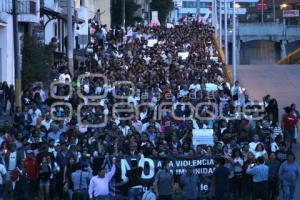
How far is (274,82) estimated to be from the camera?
4450 cm

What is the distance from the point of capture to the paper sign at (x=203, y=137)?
916 inches

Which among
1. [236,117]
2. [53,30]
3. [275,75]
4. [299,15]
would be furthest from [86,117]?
[299,15]

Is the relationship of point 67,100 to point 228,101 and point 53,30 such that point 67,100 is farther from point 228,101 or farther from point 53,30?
point 53,30

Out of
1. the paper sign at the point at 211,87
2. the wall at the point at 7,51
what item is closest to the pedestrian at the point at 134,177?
the paper sign at the point at 211,87

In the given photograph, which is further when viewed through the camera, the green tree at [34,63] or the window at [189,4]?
the window at [189,4]

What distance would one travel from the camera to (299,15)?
126562 mm

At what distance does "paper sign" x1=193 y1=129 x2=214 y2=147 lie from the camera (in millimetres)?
23266

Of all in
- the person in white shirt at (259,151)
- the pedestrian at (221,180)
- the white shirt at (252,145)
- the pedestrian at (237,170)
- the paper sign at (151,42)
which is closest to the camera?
the pedestrian at (221,180)

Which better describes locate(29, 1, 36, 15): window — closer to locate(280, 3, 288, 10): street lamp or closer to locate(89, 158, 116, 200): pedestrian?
locate(89, 158, 116, 200): pedestrian

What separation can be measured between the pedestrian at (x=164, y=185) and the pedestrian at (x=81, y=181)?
1447 millimetres

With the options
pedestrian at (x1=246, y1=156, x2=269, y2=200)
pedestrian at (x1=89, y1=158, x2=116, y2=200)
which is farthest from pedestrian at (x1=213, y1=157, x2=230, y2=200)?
pedestrian at (x1=89, y1=158, x2=116, y2=200)

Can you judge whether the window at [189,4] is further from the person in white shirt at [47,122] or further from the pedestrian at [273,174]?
the pedestrian at [273,174]

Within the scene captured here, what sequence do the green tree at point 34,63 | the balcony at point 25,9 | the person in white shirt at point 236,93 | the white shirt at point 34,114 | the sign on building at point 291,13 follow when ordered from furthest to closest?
1. the sign on building at point 291,13
2. the balcony at point 25,9
3. the green tree at point 34,63
4. the person in white shirt at point 236,93
5. the white shirt at point 34,114

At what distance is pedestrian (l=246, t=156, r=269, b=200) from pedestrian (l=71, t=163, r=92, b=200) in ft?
11.0
